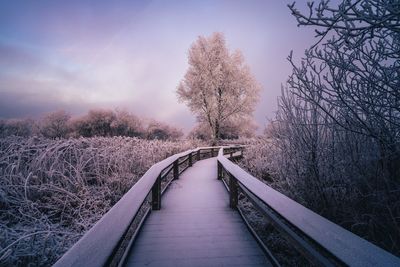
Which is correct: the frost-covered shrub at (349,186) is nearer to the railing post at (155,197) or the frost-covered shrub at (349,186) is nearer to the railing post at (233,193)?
the railing post at (233,193)

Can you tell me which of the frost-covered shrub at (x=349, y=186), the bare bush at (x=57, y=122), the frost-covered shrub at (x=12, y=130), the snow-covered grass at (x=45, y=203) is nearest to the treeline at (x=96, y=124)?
the bare bush at (x=57, y=122)

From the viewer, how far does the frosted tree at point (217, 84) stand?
2681 centimetres

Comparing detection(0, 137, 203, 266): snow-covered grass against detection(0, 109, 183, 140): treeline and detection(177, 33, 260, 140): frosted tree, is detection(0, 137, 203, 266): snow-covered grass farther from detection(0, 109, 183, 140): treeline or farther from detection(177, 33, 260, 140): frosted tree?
detection(0, 109, 183, 140): treeline

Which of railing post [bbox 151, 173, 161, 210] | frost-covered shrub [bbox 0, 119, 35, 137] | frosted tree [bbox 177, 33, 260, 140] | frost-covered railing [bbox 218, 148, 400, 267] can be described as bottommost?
railing post [bbox 151, 173, 161, 210]

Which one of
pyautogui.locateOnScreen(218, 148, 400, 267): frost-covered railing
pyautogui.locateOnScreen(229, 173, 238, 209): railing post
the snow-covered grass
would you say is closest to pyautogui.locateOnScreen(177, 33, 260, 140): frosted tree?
the snow-covered grass

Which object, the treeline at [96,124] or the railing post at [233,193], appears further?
the treeline at [96,124]

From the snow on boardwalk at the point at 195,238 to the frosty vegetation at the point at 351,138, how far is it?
1188mm

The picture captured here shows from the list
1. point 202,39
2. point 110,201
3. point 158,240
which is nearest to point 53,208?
point 110,201

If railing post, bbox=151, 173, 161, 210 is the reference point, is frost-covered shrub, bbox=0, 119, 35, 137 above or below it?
above

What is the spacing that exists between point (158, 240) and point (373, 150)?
2986mm

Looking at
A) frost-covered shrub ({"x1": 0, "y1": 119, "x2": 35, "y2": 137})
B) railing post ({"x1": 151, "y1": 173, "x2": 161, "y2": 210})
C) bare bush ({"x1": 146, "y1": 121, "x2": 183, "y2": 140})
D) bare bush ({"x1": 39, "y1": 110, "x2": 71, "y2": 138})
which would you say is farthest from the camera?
bare bush ({"x1": 146, "y1": 121, "x2": 183, "y2": 140})

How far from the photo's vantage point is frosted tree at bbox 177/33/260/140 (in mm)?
26812

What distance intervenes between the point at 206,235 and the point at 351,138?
7.84 ft

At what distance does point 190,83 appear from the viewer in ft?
90.3
